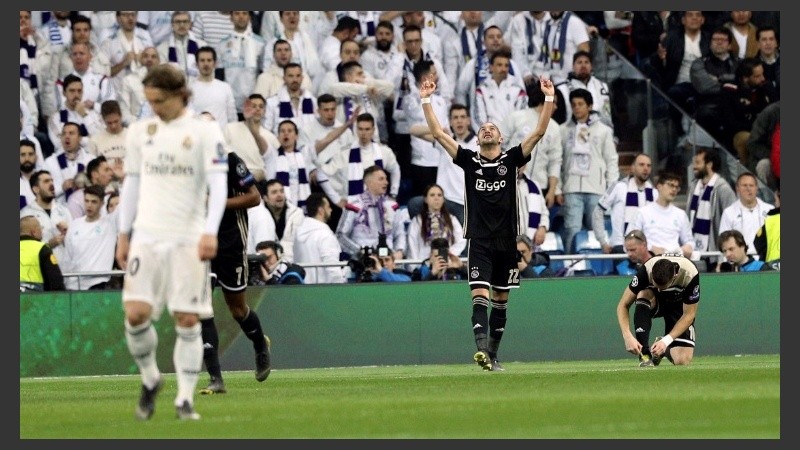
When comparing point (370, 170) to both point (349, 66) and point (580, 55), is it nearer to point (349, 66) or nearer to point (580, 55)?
point (349, 66)

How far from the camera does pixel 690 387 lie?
48.0 ft

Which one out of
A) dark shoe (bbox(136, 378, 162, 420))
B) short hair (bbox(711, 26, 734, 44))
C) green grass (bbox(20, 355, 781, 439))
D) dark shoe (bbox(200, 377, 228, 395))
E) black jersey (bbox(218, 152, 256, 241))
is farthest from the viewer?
short hair (bbox(711, 26, 734, 44))

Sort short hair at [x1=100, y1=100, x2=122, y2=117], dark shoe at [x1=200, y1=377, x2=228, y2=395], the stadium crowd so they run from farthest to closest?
short hair at [x1=100, y1=100, x2=122, y2=117] < the stadium crowd < dark shoe at [x1=200, y1=377, x2=228, y2=395]

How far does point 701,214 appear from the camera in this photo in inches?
1024

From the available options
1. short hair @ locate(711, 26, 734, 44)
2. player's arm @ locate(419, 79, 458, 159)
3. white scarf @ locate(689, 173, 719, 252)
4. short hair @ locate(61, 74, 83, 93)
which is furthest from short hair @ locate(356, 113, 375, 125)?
player's arm @ locate(419, 79, 458, 159)

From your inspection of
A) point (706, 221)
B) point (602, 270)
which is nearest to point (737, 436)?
point (602, 270)

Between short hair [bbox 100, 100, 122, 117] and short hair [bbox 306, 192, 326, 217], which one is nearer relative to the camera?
short hair [bbox 306, 192, 326, 217]

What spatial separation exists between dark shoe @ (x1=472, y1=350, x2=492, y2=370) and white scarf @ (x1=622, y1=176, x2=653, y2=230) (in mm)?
7409

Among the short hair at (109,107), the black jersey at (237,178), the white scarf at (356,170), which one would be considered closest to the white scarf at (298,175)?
the white scarf at (356,170)

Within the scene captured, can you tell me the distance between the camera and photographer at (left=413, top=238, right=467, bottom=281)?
917 inches

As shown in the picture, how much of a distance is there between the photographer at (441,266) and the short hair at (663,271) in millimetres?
5216

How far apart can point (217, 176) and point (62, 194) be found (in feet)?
43.4

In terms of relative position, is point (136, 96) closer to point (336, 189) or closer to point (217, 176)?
point (336, 189)

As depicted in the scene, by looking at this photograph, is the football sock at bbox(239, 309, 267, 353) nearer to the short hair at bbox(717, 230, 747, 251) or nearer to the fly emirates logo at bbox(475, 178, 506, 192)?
the fly emirates logo at bbox(475, 178, 506, 192)
